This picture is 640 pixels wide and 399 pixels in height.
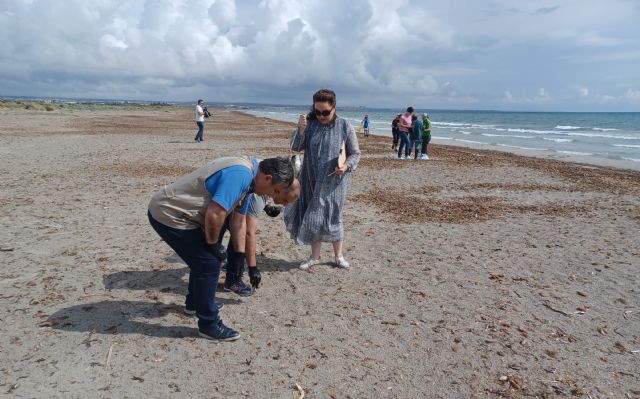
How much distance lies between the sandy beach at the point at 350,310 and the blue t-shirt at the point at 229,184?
1268mm

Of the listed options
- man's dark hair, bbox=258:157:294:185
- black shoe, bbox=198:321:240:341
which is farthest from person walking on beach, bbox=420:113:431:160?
man's dark hair, bbox=258:157:294:185

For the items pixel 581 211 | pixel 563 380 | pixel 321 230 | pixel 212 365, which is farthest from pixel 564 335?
pixel 581 211

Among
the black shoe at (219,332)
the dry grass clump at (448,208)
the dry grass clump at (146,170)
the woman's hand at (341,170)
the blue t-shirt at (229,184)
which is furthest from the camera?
the dry grass clump at (146,170)

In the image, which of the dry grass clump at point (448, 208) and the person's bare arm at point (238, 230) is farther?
the dry grass clump at point (448, 208)

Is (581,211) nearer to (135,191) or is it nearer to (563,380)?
(563,380)

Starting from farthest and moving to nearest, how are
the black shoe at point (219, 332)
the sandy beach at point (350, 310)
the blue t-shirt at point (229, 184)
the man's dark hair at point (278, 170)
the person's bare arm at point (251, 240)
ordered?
the person's bare arm at point (251, 240), the black shoe at point (219, 332), the sandy beach at point (350, 310), the man's dark hair at point (278, 170), the blue t-shirt at point (229, 184)

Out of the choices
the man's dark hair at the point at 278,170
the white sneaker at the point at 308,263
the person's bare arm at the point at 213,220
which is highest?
the man's dark hair at the point at 278,170

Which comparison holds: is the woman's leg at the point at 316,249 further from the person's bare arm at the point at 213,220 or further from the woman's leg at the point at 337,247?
the person's bare arm at the point at 213,220

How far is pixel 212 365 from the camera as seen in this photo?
3402 mm

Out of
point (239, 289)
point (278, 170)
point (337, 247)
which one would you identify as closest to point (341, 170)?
point (337, 247)

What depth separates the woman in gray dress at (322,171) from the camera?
4.76 metres

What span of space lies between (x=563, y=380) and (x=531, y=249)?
3252 mm

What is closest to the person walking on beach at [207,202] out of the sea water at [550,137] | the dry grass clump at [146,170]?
the dry grass clump at [146,170]

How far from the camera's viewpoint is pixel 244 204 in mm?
3826
